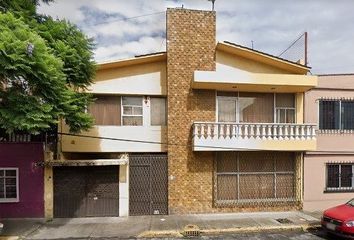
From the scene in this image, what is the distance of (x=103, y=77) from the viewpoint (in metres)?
14.4

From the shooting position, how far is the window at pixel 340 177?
15180 millimetres

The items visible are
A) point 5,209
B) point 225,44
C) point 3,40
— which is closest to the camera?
point 3,40

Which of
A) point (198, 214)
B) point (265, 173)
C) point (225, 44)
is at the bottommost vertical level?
point (198, 214)

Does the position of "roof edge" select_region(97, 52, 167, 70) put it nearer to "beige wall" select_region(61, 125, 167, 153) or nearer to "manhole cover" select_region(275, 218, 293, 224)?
"beige wall" select_region(61, 125, 167, 153)

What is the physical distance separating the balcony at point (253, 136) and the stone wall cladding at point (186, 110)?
70 cm

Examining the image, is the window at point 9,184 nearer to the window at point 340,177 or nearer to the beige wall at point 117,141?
the beige wall at point 117,141

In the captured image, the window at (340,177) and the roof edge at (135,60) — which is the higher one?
the roof edge at (135,60)

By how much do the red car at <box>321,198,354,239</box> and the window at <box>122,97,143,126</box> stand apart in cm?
821

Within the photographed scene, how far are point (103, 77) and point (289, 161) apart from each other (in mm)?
9174

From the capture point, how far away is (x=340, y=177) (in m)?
15.3

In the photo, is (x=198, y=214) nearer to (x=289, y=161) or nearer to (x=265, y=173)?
(x=265, y=173)

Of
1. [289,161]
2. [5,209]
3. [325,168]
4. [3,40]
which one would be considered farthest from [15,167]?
[325,168]

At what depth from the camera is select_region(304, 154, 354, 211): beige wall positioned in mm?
14953

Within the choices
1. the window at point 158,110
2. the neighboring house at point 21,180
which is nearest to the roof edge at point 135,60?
the window at point 158,110
